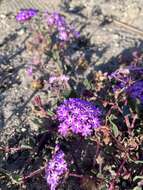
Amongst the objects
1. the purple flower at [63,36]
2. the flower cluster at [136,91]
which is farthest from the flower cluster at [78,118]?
the purple flower at [63,36]

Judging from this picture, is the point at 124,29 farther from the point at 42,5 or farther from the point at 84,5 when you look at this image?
the point at 42,5

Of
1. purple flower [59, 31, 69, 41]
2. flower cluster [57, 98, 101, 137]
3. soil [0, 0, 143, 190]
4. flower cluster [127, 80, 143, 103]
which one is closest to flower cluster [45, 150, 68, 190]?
flower cluster [57, 98, 101, 137]

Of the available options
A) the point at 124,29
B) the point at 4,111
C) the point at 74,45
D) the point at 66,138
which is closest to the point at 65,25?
the point at 74,45

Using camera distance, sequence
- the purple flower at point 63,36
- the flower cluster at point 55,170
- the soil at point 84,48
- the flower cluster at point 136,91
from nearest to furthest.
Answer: the flower cluster at point 55,170 → the flower cluster at point 136,91 → the soil at point 84,48 → the purple flower at point 63,36

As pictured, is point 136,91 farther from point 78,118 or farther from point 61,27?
point 61,27

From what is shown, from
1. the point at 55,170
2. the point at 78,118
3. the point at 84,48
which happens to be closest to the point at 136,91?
the point at 78,118

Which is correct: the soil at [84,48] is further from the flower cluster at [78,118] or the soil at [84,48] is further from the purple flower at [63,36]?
the flower cluster at [78,118]

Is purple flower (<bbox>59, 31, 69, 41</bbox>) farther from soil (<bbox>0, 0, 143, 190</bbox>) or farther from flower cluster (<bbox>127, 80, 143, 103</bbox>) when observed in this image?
flower cluster (<bbox>127, 80, 143, 103</bbox>)
